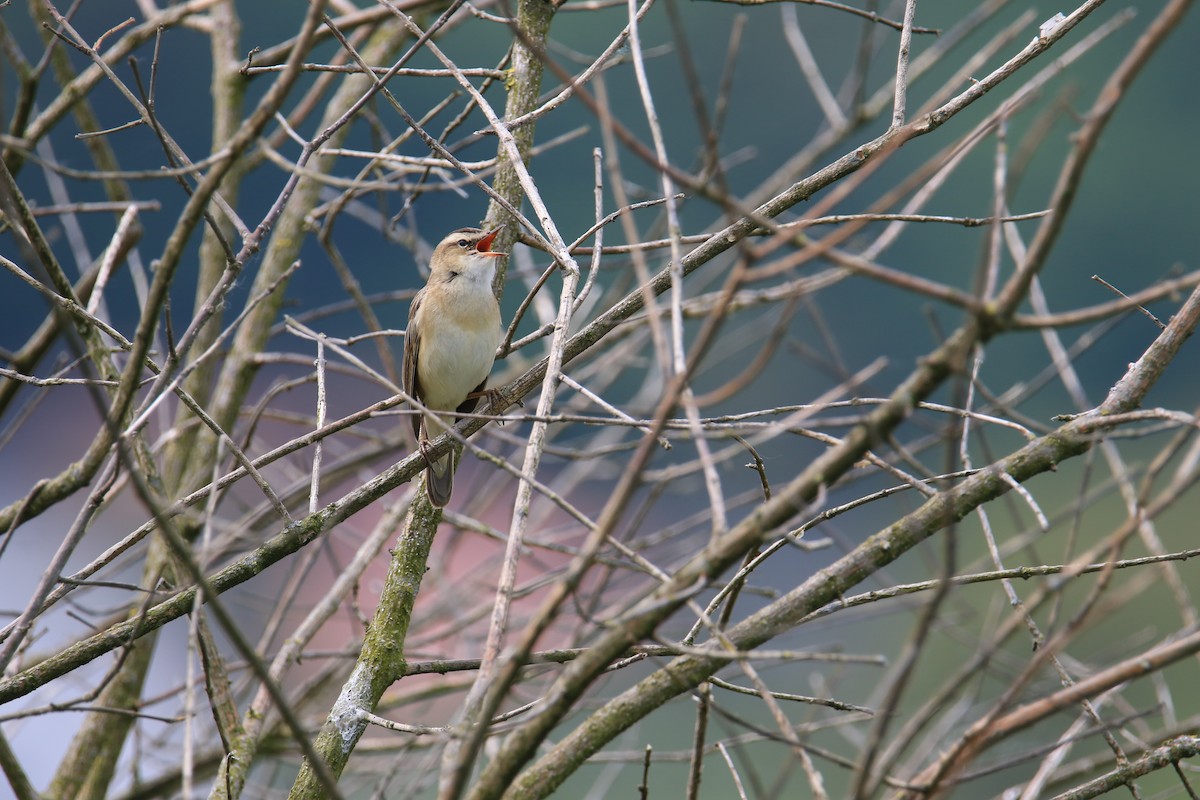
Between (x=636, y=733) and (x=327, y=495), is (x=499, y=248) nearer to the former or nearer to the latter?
(x=327, y=495)

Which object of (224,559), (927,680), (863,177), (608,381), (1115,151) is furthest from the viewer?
(1115,151)

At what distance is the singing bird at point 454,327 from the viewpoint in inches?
172

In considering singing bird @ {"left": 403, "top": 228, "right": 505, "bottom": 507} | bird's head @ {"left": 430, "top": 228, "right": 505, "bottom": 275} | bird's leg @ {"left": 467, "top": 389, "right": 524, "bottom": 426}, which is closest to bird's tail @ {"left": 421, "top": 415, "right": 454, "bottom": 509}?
bird's leg @ {"left": 467, "top": 389, "right": 524, "bottom": 426}

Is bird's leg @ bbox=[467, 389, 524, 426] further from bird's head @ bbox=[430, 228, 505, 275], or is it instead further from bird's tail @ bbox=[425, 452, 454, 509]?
bird's head @ bbox=[430, 228, 505, 275]

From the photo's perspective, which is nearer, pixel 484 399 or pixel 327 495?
pixel 484 399

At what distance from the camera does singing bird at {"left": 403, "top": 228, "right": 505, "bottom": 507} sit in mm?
4363

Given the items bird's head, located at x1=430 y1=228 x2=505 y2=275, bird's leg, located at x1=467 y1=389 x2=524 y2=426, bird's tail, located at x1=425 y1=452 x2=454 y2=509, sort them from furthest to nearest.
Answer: bird's head, located at x1=430 y1=228 x2=505 y2=275 → bird's tail, located at x1=425 y1=452 x2=454 y2=509 → bird's leg, located at x1=467 y1=389 x2=524 y2=426

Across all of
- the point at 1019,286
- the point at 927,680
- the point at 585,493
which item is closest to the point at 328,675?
the point at 1019,286

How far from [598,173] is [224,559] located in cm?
279

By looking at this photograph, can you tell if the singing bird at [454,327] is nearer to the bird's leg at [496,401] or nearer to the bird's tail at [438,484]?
the bird's leg at [496,401]

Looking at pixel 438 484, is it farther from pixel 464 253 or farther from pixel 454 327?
pixel 464 253

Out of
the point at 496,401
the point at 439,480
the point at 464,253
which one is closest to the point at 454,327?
the point at 464,253

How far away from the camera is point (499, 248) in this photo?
3701 millimetres

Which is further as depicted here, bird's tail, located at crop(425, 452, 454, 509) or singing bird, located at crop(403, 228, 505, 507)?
singing bird, located at crop(403, 228, 505, 507)
